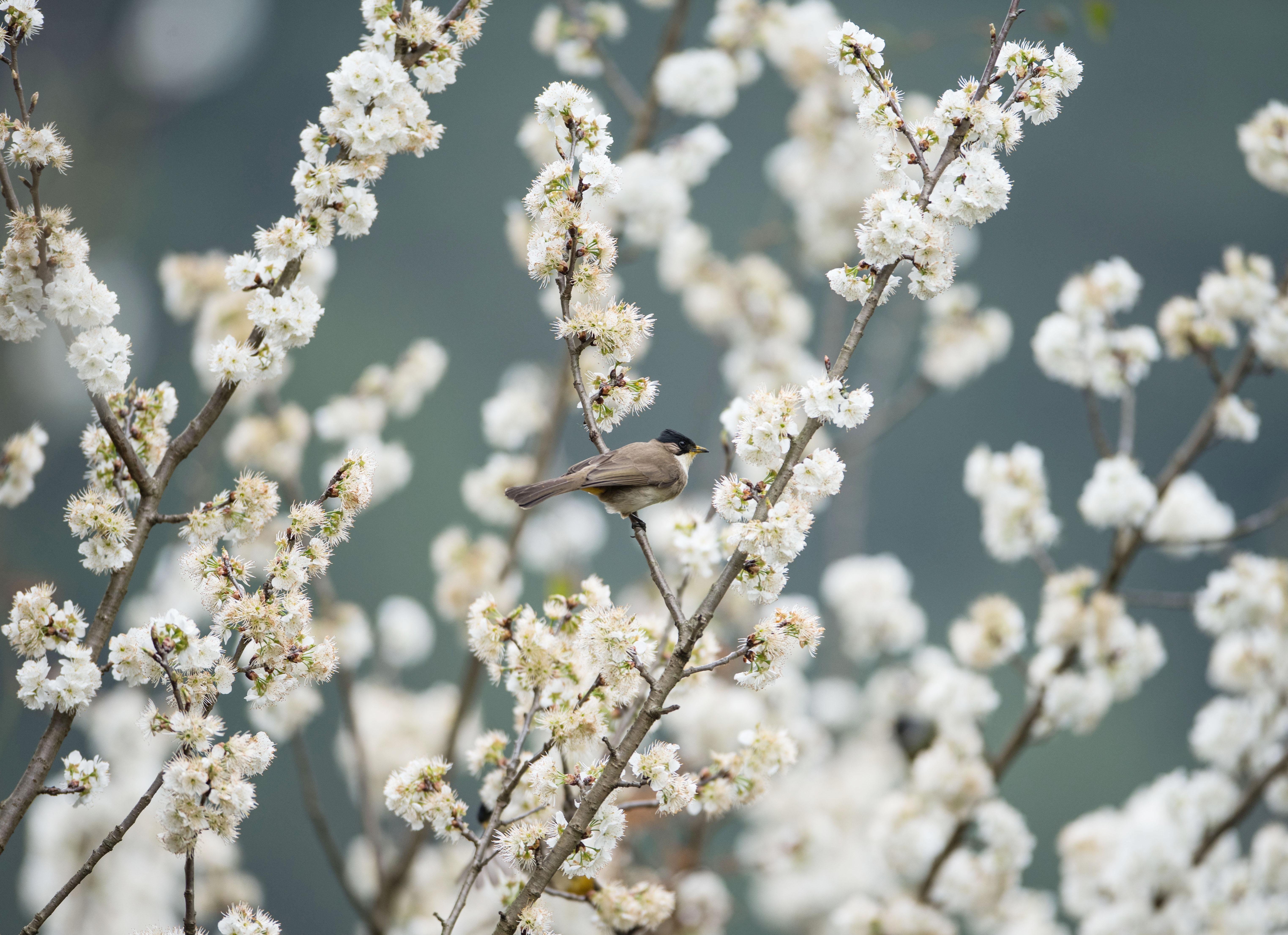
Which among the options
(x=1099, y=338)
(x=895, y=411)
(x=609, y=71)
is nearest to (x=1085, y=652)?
(x=1099, y=338)

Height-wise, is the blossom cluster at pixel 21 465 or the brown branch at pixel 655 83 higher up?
the brown branch at pixel 655 83

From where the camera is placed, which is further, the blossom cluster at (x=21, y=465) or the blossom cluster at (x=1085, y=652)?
the blossom cluster at (x=1085, y=652)

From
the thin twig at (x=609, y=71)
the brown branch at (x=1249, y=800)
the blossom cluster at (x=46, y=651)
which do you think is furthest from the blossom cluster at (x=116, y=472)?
the brown branch at (x=1249, y=800)

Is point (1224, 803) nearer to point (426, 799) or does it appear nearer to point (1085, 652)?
point (1085, 652)

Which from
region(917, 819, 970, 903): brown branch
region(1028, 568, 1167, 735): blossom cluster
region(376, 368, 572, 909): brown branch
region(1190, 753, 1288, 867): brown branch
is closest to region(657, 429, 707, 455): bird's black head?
region(376, 368, 572, 909): brown branch

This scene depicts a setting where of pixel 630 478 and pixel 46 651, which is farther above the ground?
pixel 630 478

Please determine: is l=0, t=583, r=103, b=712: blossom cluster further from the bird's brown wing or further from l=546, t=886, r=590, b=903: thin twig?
the bird's brown wing

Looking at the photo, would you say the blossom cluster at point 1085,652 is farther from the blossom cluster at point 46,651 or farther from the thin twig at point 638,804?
the blossom cluster at point 46,651
